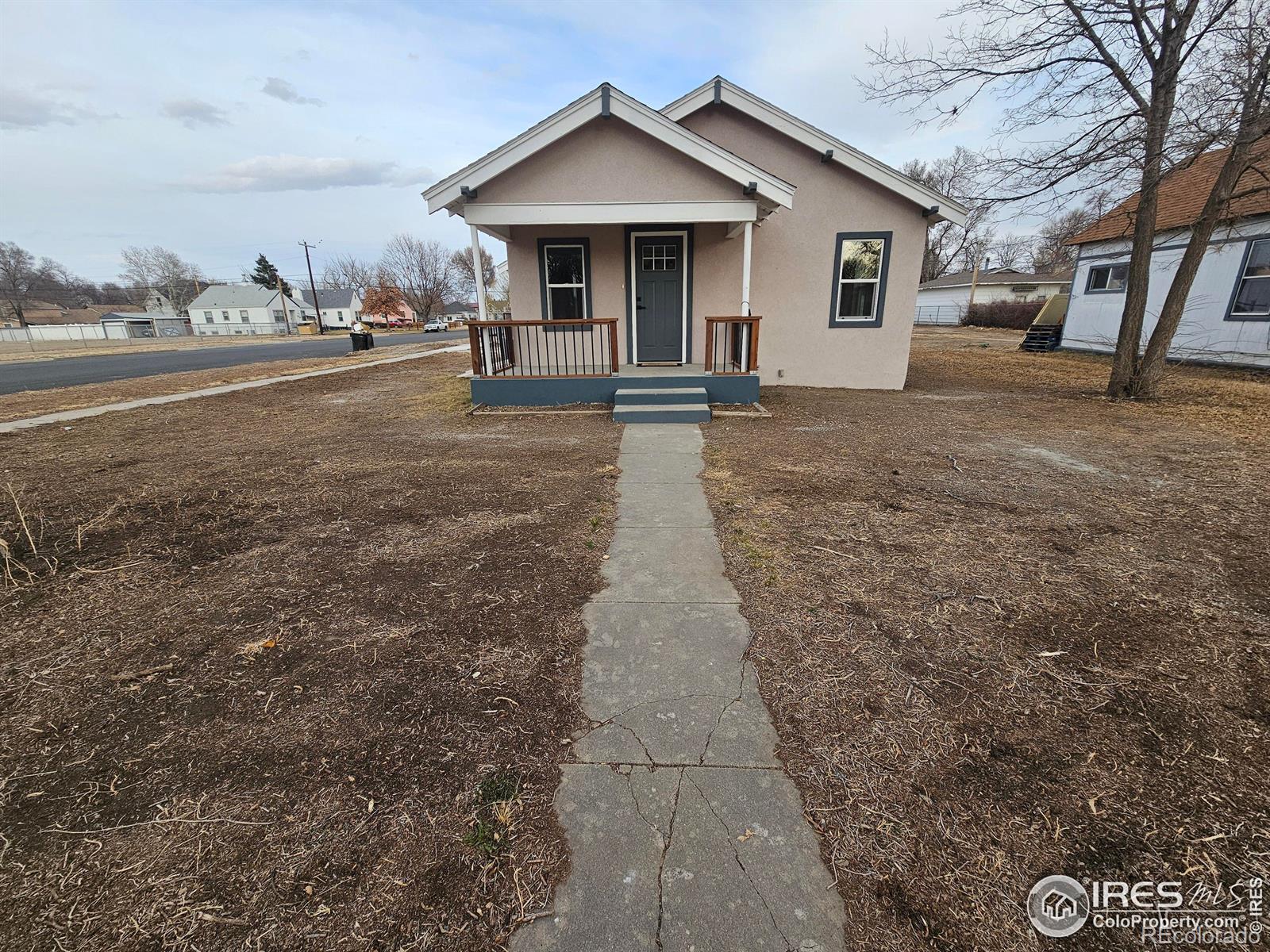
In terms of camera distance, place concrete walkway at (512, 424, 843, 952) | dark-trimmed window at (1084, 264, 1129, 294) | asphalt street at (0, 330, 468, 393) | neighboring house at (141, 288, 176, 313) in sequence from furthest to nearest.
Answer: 1. neighboring house at (141, 288, 176, 313)
2. dark-trimmed window at (1084, 264, 1129, 294)
3. asphalt street at (0, 330, 468, 393)
4. concrete walkway at (512, 424, 843, 952)

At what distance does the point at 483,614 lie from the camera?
2.88 metres

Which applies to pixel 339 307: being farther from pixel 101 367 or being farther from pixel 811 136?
pixel 811 136

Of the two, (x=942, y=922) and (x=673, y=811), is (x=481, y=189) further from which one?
(x=942, y=922)

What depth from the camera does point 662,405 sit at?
776 cm

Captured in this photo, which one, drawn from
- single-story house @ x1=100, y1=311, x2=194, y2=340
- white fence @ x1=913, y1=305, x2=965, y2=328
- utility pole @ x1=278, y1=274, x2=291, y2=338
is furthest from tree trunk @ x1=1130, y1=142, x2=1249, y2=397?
single-story house @ x1=100, y1=311, x2=194, y2=340

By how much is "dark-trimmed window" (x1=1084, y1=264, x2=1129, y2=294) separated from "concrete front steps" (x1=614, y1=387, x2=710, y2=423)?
51.8 feet

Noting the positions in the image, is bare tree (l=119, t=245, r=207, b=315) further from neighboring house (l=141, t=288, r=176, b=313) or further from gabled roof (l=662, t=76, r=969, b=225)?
gabled roof (l=662, t=76, r=969, b=225)

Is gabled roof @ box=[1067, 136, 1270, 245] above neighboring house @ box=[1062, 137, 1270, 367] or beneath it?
above

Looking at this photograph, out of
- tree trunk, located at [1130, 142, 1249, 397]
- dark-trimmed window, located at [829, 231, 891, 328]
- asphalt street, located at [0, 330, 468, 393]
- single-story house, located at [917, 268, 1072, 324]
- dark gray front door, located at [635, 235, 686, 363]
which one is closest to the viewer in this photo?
tree trunk, located at [1130, 142, 1249, 397]

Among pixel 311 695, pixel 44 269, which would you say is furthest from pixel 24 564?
pixel 44 269

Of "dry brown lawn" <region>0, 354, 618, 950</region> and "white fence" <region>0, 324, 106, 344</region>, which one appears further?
"white fence" <region>0, 324, 106, 344</region>

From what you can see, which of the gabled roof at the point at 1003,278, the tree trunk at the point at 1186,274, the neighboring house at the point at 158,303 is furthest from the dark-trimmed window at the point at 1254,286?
the neighboring house at the point at 158,303

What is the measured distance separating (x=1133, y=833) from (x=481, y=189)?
9.66 metres

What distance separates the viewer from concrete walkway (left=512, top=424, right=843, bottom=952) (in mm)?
1425
